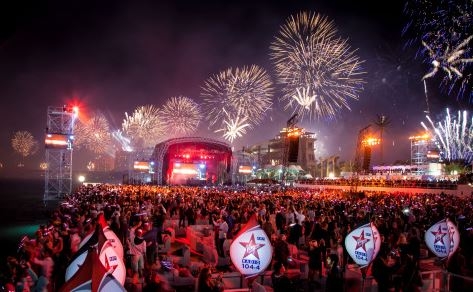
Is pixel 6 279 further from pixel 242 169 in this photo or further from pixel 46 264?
pixel 242 169

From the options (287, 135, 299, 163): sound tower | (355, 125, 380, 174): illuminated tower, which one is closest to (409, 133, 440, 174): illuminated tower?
(355, 125, 380, 174): illuminated tower

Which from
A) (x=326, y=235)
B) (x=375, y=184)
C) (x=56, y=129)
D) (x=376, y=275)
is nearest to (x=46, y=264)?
(x=376, y=275)

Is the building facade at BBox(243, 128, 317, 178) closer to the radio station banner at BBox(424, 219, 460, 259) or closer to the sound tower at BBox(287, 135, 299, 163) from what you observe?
the sound tower at BBox(287, 135, 299, 163)

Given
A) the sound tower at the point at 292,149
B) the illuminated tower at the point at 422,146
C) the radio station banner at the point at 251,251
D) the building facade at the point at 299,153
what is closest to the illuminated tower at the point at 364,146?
the sound tower at the point at 292,149

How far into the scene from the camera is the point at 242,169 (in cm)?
6869

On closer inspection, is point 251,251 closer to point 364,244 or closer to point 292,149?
point 364,244

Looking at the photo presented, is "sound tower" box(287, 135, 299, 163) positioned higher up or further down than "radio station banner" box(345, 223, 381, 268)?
higher up

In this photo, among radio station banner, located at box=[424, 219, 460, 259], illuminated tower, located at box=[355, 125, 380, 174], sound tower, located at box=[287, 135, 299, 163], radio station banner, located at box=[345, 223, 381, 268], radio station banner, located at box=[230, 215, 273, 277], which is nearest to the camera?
radio station banner, located at box=[230, 215, 273, 277]

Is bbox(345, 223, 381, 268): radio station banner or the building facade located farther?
the building facade

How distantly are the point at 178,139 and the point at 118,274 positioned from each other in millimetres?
56325

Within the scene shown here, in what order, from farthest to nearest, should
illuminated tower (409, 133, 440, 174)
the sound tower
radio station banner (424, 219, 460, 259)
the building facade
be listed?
the building facade
illuminated tower (409, 133, 440, 174)
the sound tower
radio station banner (424, 219, 460, 259)

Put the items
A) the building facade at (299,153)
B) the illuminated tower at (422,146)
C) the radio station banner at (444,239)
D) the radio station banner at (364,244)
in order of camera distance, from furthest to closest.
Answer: the building facade at (299,153) → the illuminated tower at (422,146) → the radio station banner at (444,239) → the radio station banner at (364,244)

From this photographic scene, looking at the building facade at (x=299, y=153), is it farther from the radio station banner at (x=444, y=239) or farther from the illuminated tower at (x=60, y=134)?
the radio station banner at (x=444, y=239)

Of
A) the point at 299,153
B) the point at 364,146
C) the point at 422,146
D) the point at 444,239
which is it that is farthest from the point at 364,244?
the point at 299,153
